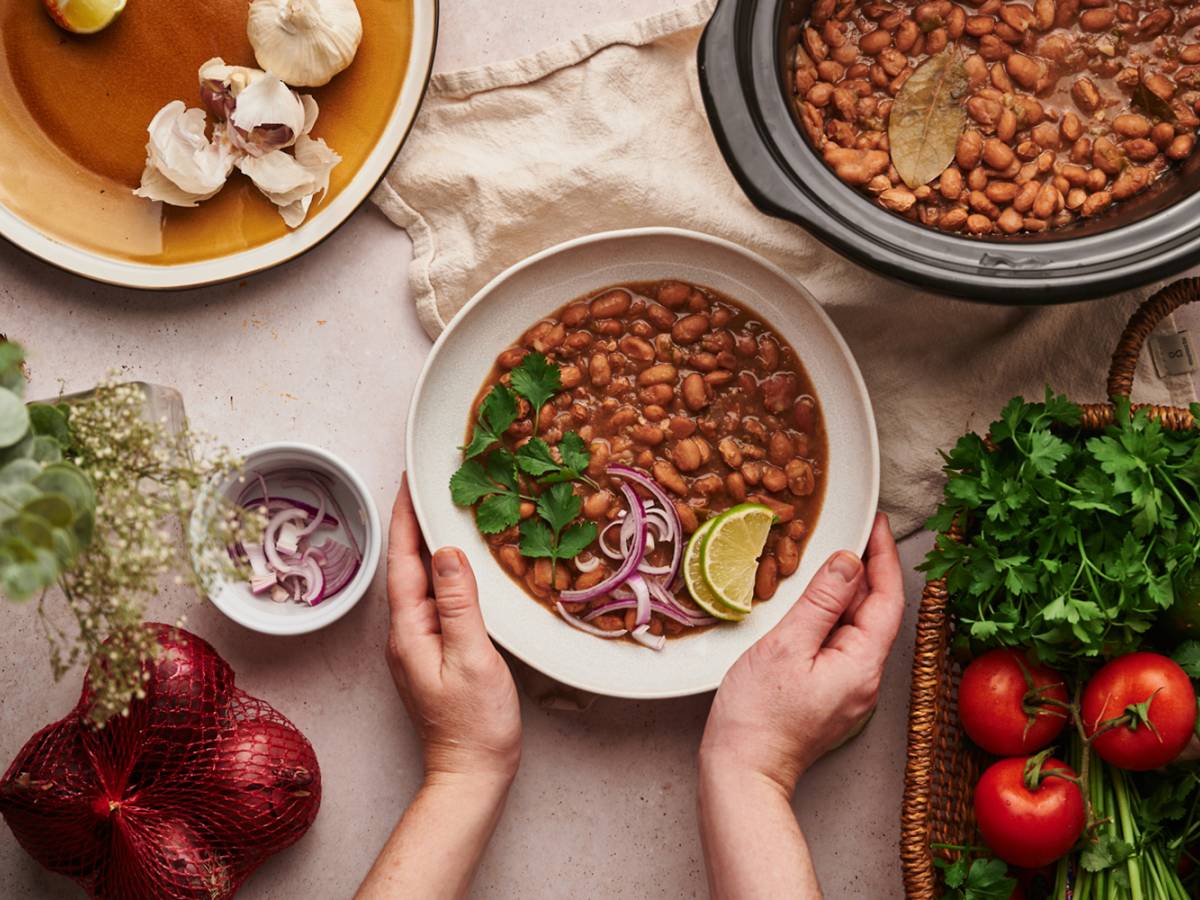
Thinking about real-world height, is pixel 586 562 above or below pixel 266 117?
below

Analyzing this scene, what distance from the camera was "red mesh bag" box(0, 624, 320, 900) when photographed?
1.76 metres

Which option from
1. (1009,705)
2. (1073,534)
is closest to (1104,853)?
(1009,705)

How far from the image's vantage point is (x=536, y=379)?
1.89 metres

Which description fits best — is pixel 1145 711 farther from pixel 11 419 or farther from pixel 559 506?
pixel 11 419

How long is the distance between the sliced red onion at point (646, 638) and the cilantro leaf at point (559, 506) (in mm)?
179

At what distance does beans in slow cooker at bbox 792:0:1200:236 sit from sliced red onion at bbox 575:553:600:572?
77 cm

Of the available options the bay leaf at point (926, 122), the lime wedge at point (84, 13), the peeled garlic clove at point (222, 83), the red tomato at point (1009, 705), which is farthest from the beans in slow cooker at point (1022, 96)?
the lime wedge at point (84, 13)

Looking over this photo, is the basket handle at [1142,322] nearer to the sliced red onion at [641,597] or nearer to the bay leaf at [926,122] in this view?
the bay leaf at [926,122]

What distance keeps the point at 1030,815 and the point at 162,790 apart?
137 cm

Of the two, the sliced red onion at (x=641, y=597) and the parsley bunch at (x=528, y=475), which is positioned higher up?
the parsley bunch at (x=528, y=475)

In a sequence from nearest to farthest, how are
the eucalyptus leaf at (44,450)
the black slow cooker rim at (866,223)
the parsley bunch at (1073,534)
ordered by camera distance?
1. the eucalyptus leaf at (44,450)
2. the black slow cooker rim at (866,223)
3. the parsley bunch at (1073,534)

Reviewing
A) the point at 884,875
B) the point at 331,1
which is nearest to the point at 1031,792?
the point at 884,875

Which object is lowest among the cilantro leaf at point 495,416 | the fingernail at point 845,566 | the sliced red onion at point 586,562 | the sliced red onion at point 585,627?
the sliced red onion at point 585,627

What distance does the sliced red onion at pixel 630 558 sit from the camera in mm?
1899
